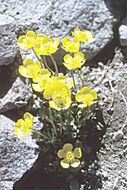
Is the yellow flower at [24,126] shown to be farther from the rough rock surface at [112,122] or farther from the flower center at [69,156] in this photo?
the rough rock surface at [112,122]

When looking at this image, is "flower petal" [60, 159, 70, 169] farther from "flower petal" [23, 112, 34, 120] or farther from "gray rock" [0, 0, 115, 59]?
"gray rock" [0, 0, 115, 59]

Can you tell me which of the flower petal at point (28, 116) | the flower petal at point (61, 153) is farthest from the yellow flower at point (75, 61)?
the flower petal at point (61, 153)

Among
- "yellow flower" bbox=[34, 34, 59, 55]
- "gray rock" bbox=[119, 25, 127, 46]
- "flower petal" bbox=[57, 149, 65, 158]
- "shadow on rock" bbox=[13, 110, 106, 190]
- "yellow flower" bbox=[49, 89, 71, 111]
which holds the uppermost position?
"gray rock" bbox=[119, 25, 127, 46]

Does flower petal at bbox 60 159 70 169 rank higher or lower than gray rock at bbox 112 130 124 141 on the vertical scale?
lower

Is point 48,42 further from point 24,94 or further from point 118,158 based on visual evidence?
point 118,158

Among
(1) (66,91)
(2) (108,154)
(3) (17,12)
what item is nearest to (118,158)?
(2) (108,154)

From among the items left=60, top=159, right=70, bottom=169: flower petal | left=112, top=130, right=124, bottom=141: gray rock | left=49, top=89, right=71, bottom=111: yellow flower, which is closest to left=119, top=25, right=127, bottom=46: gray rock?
left=112, top=130, right=124, bottom=141: gray rock
